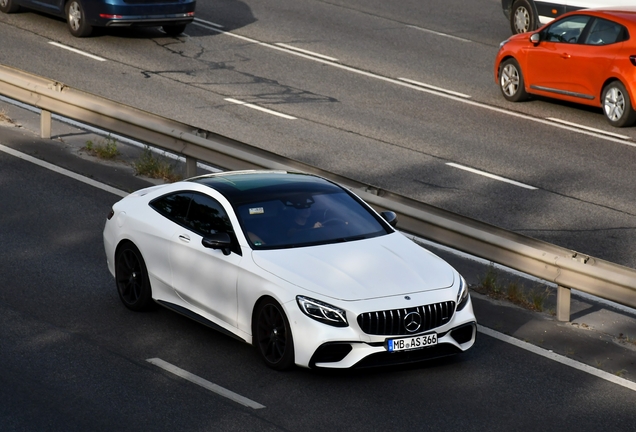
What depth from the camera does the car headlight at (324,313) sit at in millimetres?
8492

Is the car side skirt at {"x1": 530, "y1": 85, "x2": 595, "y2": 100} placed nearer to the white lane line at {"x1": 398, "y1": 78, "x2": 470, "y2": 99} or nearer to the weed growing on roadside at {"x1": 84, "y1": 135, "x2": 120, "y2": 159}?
the white lane line at {"x1": 398, "y1": 78, "x2": 470, "y2": 99}

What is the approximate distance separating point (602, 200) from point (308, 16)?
12451 millimetres

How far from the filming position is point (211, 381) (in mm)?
8641

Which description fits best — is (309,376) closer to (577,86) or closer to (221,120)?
(221,120)

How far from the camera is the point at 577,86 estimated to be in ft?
61.2

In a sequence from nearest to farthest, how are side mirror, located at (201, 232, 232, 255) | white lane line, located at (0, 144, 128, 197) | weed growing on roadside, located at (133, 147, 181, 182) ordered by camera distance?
side mirror, located at (201, 232, 232, 255) → white lane line, located at (0, 144, 128, 197) → weed growing on roadside, located at (133, 147, 181, 182)

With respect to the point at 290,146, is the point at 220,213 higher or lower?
higher

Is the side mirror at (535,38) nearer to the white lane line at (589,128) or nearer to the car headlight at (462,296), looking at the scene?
the white lane line at (589,128)

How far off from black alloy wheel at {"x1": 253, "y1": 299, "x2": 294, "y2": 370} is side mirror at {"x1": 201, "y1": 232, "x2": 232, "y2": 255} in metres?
0.63

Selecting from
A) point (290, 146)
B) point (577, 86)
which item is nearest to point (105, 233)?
point (290, 146)

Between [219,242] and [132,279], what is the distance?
1413 millimetres

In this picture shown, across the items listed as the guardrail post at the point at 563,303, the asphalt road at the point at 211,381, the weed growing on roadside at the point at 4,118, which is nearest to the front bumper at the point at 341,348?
the asphalt road at the point at 211,381

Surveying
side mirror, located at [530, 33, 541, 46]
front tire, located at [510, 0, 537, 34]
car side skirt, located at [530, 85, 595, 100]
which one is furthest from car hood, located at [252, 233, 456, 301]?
front tire, located at [510, 0, 537, 34]

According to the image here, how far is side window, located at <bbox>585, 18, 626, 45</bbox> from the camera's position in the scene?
59.6 feet
